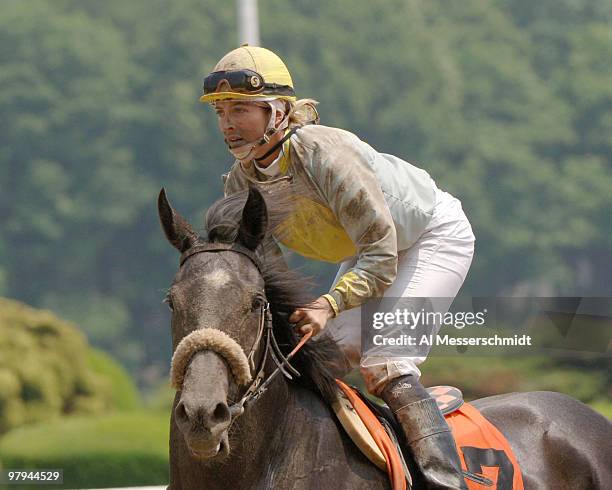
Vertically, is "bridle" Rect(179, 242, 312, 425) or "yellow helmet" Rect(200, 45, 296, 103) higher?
"yellow helmet" Rect(200, 45, 296, 103)

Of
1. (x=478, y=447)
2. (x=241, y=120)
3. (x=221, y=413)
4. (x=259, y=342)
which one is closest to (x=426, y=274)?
(x=478, y=447)

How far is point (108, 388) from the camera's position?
35.2 ft

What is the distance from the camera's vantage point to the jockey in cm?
379

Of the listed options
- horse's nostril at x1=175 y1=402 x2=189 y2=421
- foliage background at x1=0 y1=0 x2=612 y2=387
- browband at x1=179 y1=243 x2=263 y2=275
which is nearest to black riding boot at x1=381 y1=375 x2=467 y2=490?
browband at x1=179 y1=243 x2=263 y2=275

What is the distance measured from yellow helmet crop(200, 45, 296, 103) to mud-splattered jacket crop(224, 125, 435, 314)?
0.58ft

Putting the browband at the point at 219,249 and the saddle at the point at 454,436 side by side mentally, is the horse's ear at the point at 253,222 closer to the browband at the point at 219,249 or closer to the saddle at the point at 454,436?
the browband at the point at 219,249

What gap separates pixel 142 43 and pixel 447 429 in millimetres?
14321

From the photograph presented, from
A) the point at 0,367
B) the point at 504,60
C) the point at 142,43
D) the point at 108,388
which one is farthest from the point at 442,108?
the point at 0,367

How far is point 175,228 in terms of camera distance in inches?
140

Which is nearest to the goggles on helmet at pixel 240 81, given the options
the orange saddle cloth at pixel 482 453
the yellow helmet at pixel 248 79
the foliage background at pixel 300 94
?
the yellow helmet at pixel 248 79

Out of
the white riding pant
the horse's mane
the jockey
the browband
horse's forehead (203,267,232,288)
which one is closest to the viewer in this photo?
horse's forehead (203,267,232,288)

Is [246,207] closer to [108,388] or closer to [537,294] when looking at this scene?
[108,388]

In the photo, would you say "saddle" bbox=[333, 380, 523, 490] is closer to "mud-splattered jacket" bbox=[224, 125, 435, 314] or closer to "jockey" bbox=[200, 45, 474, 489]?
"jockey" bbox=[200, 45, 474, 489]

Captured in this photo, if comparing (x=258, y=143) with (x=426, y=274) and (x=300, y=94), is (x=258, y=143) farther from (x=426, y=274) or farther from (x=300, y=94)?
(x=300, y=94)
